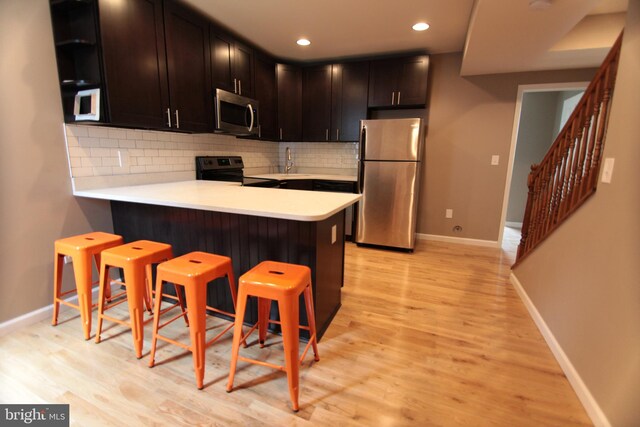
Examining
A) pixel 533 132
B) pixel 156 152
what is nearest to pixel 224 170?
pixel 156 152

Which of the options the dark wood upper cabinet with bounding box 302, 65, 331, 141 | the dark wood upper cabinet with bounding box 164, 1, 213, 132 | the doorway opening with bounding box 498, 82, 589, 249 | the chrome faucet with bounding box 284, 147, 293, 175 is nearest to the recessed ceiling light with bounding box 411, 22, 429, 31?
the dark wood upper cabinet with bounding box 302, 65, 331, 141

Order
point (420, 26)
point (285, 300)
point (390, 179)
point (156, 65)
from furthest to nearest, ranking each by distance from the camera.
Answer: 1. point (390, 179)
2. point (420, 26)
3. point (156, 65)
4. point (285, 300)

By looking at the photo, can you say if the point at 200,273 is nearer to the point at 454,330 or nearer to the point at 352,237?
the point at 454,330

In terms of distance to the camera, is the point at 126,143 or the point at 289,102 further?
the point at 289,102

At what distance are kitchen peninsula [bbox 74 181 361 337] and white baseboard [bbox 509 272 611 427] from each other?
1.36 m

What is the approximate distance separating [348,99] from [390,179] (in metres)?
1.23

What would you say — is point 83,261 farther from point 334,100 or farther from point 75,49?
point 334,100

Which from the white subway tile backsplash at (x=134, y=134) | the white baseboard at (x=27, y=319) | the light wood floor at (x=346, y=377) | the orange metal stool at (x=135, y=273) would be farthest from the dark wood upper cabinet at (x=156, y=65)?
the light wood floor at (x=346, y=377)

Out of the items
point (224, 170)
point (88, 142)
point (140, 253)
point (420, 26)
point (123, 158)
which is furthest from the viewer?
point (224, 170)

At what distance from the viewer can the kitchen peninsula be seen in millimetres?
1647

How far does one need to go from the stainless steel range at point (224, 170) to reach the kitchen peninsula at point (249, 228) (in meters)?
0.76

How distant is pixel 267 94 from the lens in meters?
3.58

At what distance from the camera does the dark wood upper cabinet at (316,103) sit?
12.7ft

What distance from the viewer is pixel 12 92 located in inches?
67.2
